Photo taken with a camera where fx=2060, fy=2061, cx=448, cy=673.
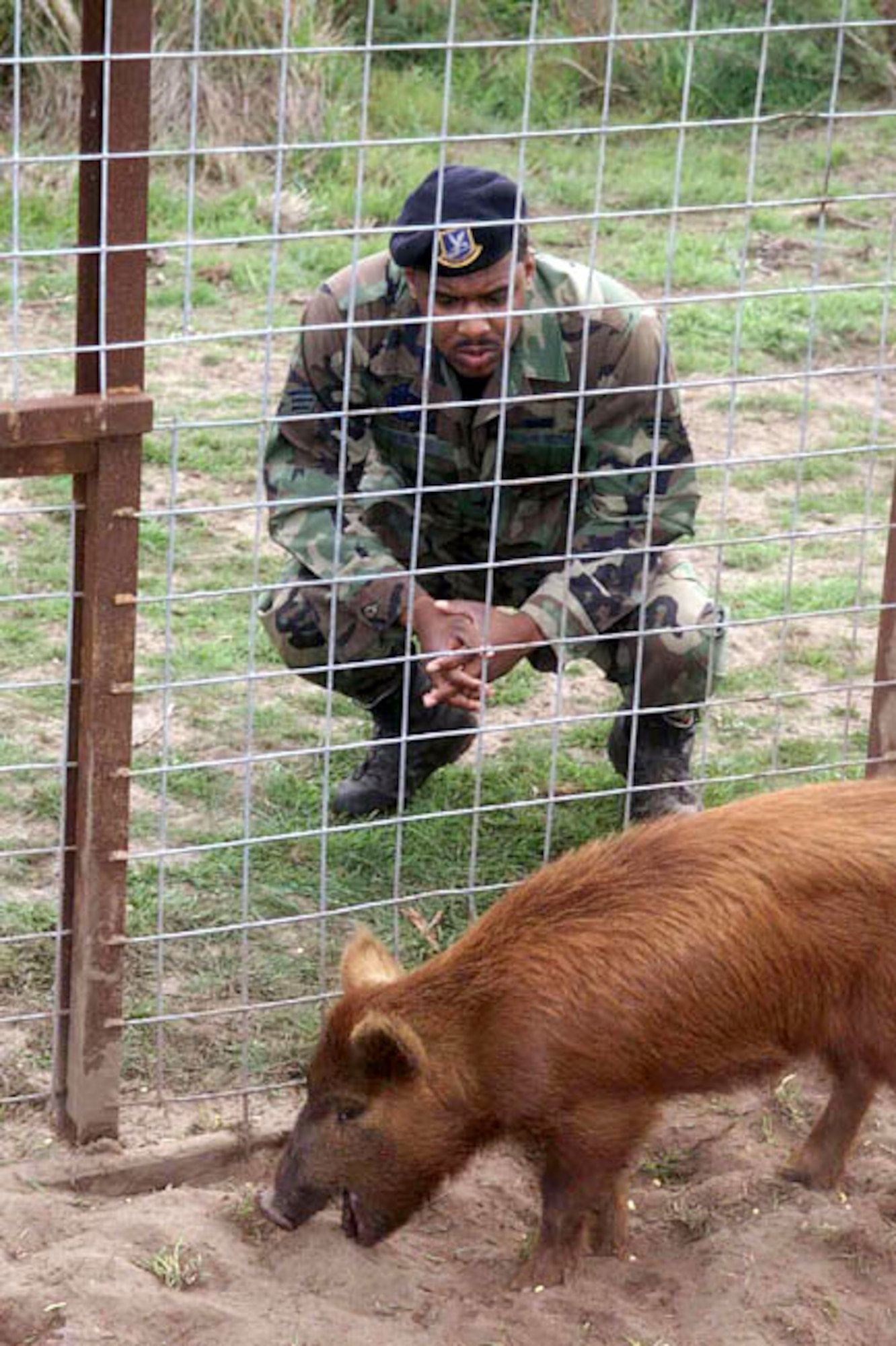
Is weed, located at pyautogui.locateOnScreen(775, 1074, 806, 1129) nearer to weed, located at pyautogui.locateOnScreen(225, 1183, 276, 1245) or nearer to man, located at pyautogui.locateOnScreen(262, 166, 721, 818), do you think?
man, located at pyautogui.locateOnScreen(262, 166, 721, 818)

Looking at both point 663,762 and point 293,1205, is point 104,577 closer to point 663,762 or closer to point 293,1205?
point 293,1205

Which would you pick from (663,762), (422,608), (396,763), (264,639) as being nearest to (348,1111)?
(422,608)

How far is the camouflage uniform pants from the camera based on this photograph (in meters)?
5.66

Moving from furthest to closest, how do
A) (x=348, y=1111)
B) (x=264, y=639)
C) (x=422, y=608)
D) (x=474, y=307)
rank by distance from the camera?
(x=264, y=639) → (x=422, y=608) → (x=474, y=307) → (x=348, y=1111)

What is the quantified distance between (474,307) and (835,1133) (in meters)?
2.17

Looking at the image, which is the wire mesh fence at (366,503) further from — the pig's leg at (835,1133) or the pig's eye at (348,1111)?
the pig's leg at (835,1133)

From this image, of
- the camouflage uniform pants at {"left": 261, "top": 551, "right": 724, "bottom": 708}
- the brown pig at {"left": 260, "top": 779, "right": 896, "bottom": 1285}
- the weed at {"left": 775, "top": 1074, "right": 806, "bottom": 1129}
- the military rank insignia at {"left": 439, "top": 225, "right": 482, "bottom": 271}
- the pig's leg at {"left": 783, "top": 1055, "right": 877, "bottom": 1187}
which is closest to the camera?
the brown pig at {"left": 260, "top": 779, "right": 896, "bottom": 1285}

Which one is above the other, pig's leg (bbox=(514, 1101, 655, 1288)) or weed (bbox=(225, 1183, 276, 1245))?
pig's leg (bbox=(514, 1101, 655, 1288))

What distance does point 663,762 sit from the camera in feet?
19.5

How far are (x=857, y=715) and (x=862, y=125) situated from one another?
25.6 ft

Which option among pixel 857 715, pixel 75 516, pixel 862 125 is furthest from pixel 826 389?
pixel 75 516

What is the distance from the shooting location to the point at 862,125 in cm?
1338

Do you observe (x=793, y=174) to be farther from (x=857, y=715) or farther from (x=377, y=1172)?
(x=377, y=1172)

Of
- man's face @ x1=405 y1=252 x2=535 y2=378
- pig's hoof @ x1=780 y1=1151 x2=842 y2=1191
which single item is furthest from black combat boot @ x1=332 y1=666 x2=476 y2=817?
pig's hoof @ x1=780 y1=1151 x2=842 y2=1191
